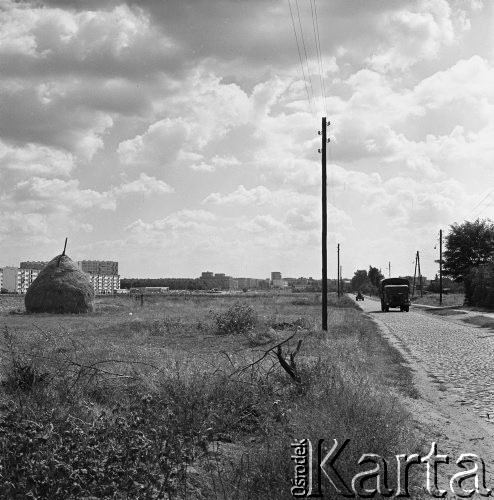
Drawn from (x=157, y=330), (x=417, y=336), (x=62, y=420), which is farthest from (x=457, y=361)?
(x=62, y=420)

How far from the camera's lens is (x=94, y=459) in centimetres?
399

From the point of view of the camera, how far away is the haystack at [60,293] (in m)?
31.3

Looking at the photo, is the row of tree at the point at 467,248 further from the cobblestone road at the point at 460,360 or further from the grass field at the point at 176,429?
the grass field at the point at 176,429

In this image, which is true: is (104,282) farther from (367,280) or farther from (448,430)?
(448,430)

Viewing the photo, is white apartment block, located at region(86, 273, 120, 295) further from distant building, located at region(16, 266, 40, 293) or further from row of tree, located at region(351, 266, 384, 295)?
row of tree, located at region(351, 266, 384, 295)


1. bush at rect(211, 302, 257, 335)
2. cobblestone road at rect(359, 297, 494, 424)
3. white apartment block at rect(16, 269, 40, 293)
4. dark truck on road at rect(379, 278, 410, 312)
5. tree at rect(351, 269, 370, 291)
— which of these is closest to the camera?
cobblestone road at rect(359, 297, 494, 424)

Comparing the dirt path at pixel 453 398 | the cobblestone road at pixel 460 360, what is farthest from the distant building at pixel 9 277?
the dirt path at pixel 453 398

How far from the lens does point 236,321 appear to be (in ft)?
67.5

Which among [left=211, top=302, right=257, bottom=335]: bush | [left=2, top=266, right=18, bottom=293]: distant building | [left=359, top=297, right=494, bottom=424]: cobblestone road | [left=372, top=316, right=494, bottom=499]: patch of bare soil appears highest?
[left=2, top=266, right=18, bottom=293]: distant building

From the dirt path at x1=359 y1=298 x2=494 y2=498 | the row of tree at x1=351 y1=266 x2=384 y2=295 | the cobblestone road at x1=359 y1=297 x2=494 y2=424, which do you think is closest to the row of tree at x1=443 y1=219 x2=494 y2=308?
the cobblestone road at x1=359 y1=297 x2=494 y2=424

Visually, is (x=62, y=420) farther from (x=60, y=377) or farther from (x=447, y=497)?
(x=447, y=497)

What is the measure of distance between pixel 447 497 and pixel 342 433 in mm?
934

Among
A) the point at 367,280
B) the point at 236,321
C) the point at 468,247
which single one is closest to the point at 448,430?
the point at 236,321

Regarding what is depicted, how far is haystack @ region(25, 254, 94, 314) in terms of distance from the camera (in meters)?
31.3
